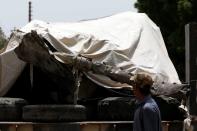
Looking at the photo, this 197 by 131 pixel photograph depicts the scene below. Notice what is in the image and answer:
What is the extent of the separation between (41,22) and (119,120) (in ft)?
7.50

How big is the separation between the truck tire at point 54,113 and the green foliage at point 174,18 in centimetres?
1678

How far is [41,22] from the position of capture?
364 inches

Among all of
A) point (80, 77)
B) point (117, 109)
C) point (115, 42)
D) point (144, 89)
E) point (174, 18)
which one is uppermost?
point (174, 18)

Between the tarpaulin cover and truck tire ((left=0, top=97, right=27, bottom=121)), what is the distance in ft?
2.42

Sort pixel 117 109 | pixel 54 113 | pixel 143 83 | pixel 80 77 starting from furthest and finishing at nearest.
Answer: pixel 80 77, pixel 117 109, pixel 54 113, pixel 143 83

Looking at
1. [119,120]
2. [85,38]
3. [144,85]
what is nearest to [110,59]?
[85,38]

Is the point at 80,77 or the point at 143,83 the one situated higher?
the point at 143,83

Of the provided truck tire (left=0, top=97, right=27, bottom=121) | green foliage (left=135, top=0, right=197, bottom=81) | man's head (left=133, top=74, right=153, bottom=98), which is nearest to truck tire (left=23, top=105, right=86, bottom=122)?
truck tire (left=0, top=97, right=27, bottom=121)

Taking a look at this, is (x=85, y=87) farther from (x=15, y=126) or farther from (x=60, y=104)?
(x=15, y=126)

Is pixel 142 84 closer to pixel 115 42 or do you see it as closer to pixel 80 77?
pixel 80 77

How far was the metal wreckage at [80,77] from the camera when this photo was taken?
7754mm

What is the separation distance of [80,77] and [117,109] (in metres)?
0.68

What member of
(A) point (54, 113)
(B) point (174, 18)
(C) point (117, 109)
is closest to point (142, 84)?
(A) point (54, 113)

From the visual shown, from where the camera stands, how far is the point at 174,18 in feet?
87.0
